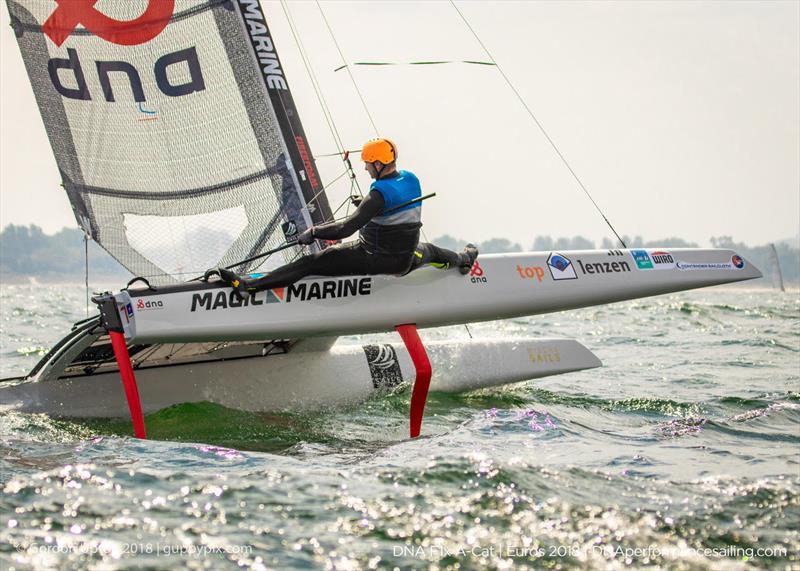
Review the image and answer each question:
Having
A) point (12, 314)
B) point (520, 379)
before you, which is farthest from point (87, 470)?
point (12, 314)

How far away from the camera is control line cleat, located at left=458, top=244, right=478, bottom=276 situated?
5359 millimetres

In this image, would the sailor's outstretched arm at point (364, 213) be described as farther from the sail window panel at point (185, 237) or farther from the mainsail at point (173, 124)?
the sail window panel at point (185, 237)

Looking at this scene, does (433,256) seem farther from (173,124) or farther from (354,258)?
(173,124)

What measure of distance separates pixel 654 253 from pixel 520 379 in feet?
4.14

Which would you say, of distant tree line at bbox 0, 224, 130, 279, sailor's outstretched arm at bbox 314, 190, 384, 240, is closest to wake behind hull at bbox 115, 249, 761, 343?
sailor's outstretched arm at bbox 314, 190, 384, 240

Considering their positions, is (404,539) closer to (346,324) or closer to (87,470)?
(87,470)

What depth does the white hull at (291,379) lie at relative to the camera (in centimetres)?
564

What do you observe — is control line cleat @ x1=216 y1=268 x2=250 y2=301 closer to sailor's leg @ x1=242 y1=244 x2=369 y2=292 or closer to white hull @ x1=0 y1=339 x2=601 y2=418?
sailor's leg @ x1=242 y1=244 x2=369 y2=292

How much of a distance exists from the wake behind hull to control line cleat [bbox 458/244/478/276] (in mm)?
55

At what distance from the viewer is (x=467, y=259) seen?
537cm

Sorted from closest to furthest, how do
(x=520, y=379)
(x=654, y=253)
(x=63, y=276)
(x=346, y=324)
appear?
(x=346, y=324)
(x=654, y=253)
(x=520, y=379)
(x=63, y=276)

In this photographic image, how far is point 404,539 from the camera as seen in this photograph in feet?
9.00

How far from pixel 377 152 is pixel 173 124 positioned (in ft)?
5.67

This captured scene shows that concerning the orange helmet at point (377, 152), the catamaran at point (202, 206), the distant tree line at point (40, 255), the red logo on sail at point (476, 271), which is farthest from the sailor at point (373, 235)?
the distant tree line at point (40, 255)
